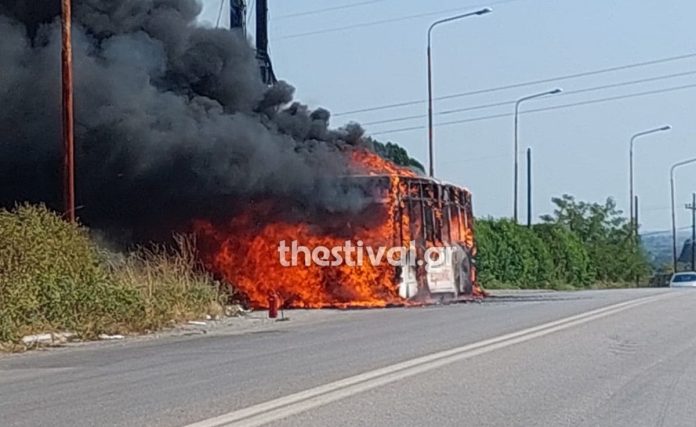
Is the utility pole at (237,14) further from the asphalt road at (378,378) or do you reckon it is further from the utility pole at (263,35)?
the asphalt road at (378,378)

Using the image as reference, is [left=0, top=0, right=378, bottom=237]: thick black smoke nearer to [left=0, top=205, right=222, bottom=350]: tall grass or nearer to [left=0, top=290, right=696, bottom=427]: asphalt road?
[left=0, top=205, right=222, bottom=350]: tall grass

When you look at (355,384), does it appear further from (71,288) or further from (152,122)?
(152,122)

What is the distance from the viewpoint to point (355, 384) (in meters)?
14.1

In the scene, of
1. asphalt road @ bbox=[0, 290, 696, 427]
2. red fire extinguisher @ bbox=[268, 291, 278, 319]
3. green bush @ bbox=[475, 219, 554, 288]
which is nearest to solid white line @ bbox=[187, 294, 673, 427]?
asphalt road @ bbox=[0, 290, 696, 427]

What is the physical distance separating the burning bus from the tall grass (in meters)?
5.89

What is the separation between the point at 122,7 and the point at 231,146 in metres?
5.33

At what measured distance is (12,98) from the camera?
109ft

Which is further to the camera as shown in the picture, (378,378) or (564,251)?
(564,251)

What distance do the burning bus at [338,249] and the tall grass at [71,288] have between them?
589cm

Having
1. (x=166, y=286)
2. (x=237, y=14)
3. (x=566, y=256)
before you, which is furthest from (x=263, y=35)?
(x=566, y=256)

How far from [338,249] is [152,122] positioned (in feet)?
21.4

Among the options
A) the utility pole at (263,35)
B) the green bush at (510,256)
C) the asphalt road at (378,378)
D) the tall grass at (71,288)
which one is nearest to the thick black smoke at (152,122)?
the utility pole at (263,35)

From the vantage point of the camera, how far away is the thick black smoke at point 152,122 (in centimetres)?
3322

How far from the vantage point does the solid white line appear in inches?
454
